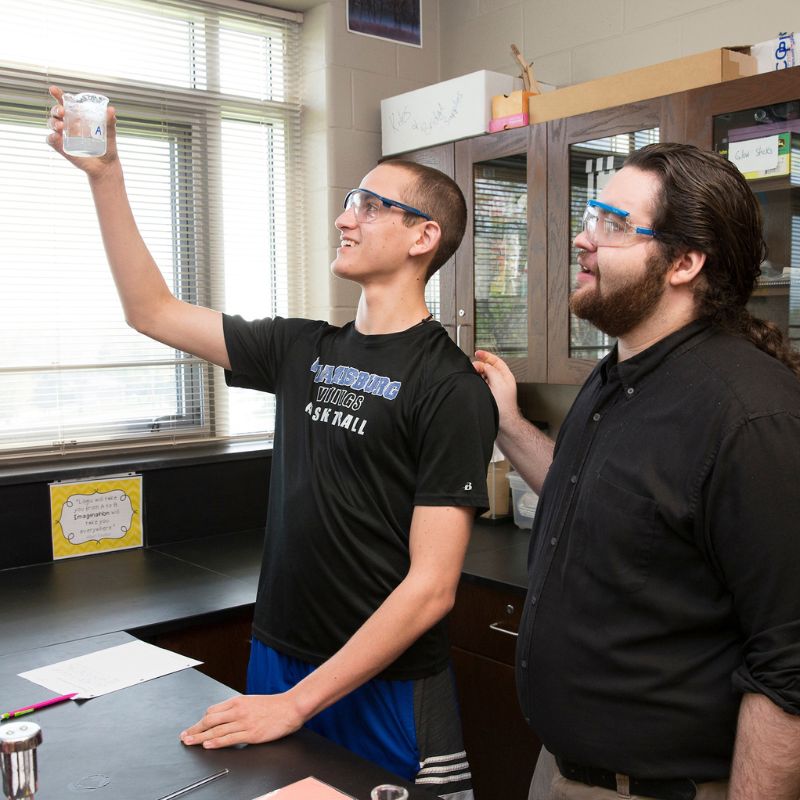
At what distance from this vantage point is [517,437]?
5.73ft

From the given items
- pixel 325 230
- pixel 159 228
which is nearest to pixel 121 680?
pixel 159 228

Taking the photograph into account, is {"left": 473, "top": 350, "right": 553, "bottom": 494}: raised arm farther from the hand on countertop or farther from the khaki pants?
the hand on countertop

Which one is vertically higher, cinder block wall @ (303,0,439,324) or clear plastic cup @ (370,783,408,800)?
cinder block wall @ (303,0,439,324)

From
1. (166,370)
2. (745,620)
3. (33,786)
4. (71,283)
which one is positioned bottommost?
(33,786)

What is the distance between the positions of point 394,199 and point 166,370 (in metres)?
1.52

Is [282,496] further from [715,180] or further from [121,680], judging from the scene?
[715,180]

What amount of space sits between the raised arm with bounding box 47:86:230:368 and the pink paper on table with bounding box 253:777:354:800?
89 cm

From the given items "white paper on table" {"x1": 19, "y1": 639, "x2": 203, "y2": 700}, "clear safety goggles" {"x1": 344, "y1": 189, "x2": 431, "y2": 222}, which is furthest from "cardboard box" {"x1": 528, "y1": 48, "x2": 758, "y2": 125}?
"white paper on table" {"x1": 19, "y1": 639, "x2": 203, "y2": 700}

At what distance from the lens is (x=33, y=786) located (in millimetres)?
1039

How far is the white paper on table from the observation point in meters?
1.59

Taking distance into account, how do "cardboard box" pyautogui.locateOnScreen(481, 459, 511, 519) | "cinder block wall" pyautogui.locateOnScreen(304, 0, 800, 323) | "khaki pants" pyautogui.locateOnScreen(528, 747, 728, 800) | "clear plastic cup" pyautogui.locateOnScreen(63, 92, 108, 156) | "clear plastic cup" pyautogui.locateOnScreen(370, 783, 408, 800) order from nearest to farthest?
"clear plastic cup" pyautogui.locateOnScreen(370, 783, 408, 800)
"khaki pants" pyautogui.locateOnScreen(528, 747, 728, 800)
"clear plastic cup" pyautogui.locateOnScreen(63, 92, 108, 156)
"cinder block wall" pyautogui.locateOnScreen(304, 0, 800, 323)
"cardboard box" pyautogui.locateOnScreen(481, 459, 511, 519)

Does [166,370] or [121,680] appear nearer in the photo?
[121,680]

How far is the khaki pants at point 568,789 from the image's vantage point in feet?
4.17

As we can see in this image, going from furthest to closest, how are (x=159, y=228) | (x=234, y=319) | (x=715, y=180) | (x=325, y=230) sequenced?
(x=325, y=230), (x=159, y=228), (x=234, y=319), (x=715, y=180)
